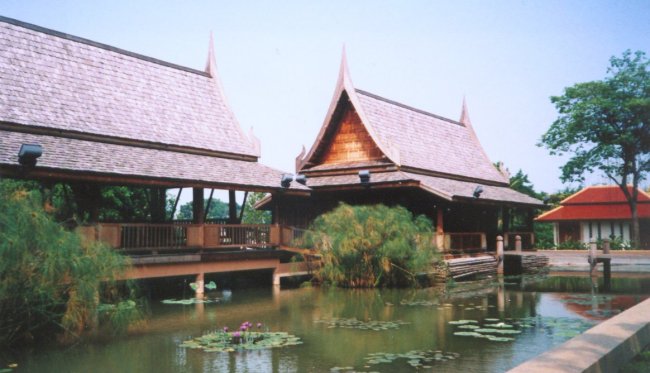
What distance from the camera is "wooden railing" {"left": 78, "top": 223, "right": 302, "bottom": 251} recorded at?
15.2 m

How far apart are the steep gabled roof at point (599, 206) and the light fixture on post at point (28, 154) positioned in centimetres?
3344

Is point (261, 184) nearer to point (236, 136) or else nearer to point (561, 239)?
point (236, 136)

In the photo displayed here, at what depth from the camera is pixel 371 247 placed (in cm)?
1827

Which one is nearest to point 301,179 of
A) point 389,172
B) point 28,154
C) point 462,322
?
point 389,172

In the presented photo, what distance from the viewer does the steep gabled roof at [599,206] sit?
128ft

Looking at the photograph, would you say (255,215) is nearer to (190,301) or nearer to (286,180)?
(286,180)

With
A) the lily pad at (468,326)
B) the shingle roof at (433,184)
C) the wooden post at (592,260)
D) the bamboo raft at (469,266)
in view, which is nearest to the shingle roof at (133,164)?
the shingle roof at (433,184)

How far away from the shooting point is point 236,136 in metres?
22.0

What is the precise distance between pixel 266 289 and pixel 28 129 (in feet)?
26.4

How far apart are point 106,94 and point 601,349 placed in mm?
15904

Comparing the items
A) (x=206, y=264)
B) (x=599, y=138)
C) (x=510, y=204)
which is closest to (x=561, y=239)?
(x=599, y=138)

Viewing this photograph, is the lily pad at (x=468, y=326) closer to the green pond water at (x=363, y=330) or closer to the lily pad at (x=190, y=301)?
the green pond water at (x=363, y=330)

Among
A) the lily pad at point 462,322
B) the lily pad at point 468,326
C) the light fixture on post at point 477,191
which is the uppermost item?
the light fixture on post at point 477,191

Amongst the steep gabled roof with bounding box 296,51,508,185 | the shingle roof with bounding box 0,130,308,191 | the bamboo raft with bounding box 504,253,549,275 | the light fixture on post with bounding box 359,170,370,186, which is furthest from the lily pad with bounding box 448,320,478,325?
the bamboo raft with bounding box 504,253,549,275
